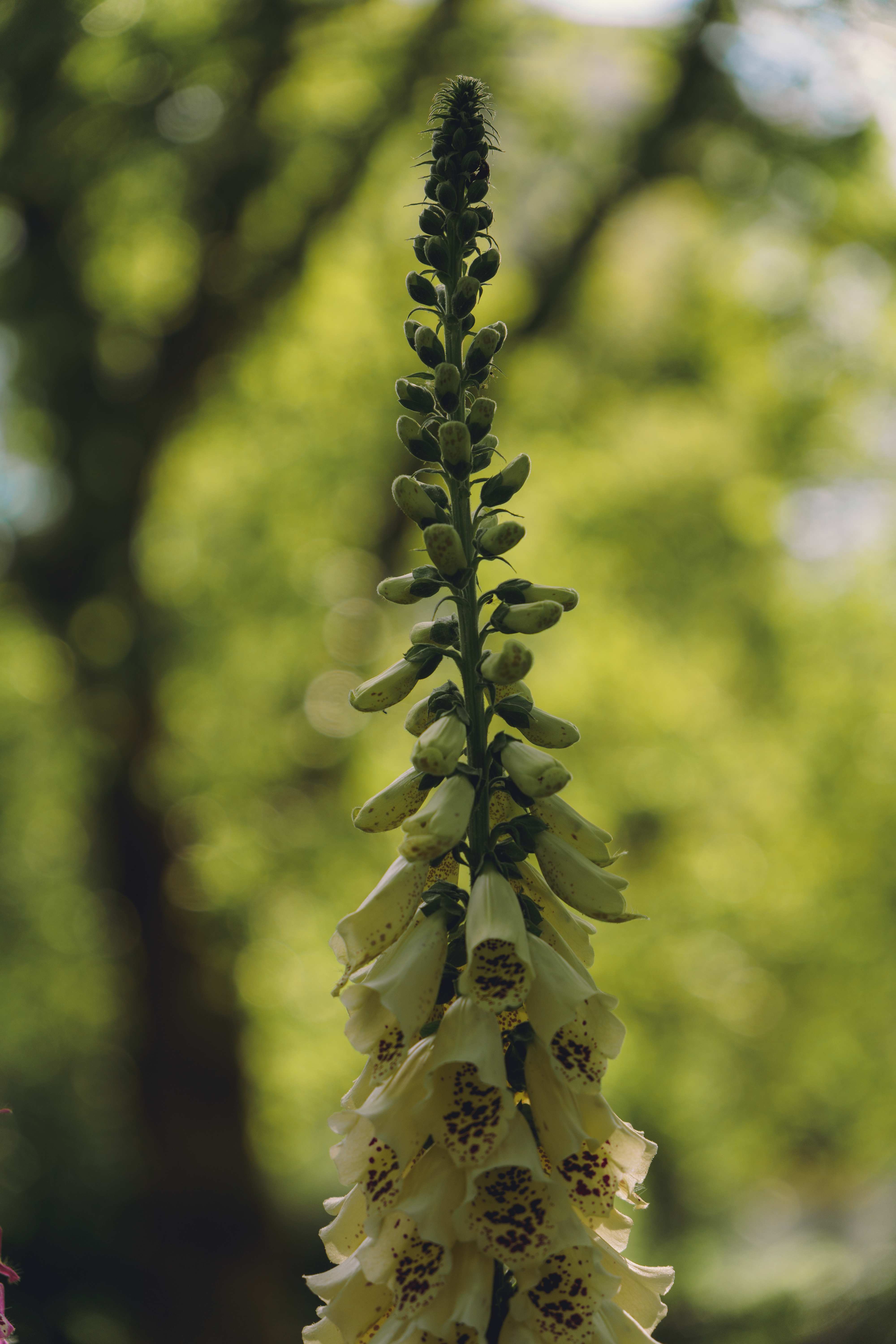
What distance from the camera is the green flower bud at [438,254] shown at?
1344 millimetres

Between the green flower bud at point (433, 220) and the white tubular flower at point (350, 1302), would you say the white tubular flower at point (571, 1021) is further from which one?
the green flower bud at point (433, 220)

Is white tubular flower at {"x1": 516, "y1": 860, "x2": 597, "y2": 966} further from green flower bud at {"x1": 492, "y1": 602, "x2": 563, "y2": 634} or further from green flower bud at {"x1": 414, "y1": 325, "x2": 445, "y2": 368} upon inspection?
green flower bud at {"x1": 414, "y1": 325, "x2": 445, "y2": 368}

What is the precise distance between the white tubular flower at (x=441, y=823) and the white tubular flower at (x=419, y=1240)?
1.23ft

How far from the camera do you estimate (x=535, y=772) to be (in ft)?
4.01

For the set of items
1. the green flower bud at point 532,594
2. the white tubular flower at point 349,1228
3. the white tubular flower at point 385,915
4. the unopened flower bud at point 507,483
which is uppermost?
the unopened flower bud at point 507,483

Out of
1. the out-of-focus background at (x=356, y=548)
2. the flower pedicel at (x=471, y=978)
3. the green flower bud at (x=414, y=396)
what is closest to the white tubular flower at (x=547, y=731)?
the flower pedicel at (x=471, y=978)

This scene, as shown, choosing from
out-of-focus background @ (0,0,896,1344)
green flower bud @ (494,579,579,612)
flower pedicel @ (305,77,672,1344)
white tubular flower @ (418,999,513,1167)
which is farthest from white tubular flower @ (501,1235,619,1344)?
out-of-focus background @ (0,0,896,1344)

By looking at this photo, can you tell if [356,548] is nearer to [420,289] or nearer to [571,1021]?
[420,289]

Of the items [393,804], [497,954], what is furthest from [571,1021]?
[393,804]

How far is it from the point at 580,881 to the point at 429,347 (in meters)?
0.75

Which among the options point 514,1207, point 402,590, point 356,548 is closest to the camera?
point 514,1207

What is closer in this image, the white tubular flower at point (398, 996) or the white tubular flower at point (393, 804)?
the white tubular flower at point (398, 996)

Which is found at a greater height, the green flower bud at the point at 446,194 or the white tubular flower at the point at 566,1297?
the green flower bud at the point at 446,194

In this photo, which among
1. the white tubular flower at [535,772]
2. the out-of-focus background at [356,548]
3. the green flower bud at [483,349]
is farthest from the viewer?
the out-of-focus background at [356,548]
